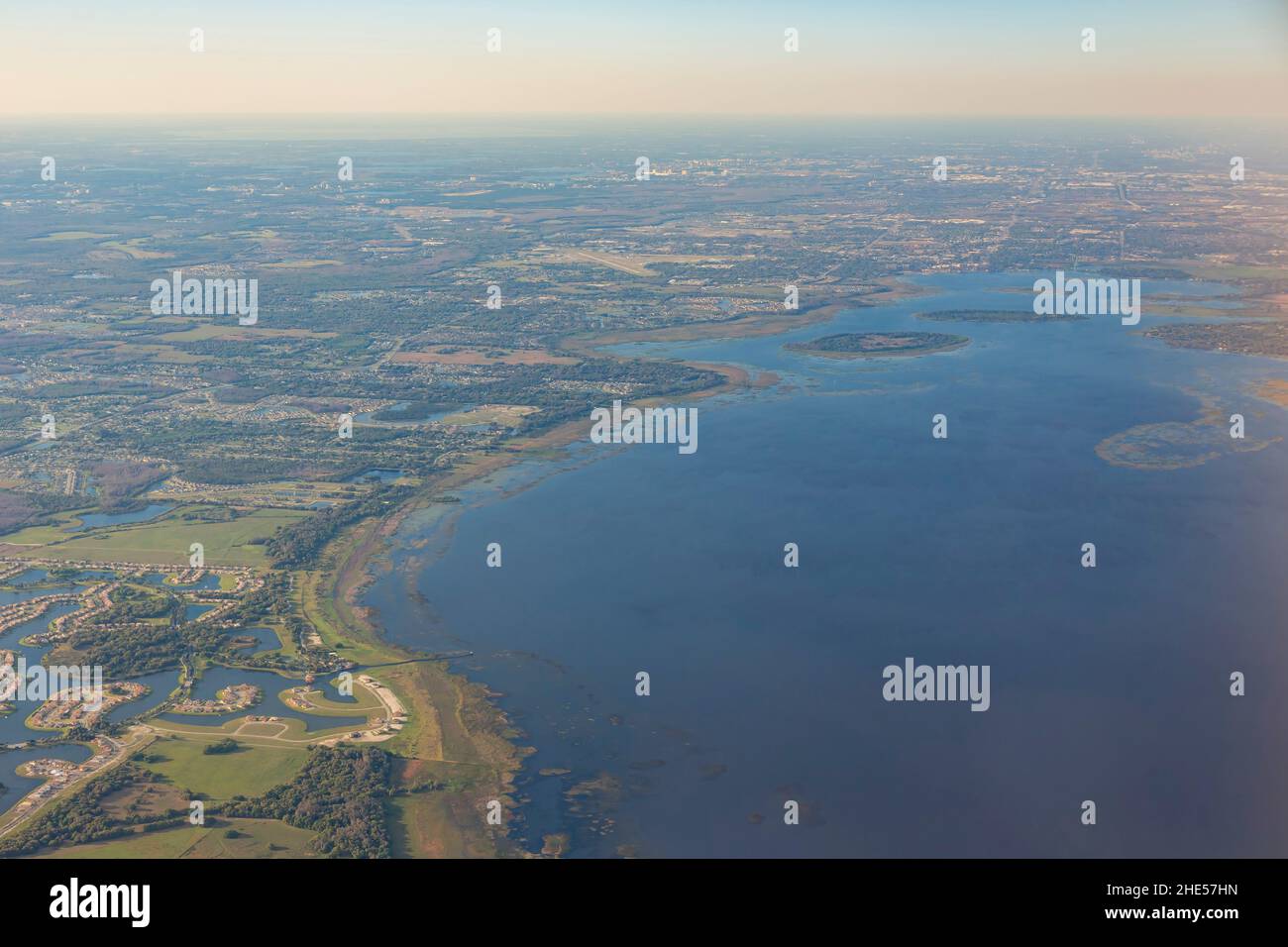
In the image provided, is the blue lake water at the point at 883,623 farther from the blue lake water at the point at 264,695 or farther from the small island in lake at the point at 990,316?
the small island in lake at the point at 990,316

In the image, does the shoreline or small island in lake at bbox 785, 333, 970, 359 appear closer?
the shoreline

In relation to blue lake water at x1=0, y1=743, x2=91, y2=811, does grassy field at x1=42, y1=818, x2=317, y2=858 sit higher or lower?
lower

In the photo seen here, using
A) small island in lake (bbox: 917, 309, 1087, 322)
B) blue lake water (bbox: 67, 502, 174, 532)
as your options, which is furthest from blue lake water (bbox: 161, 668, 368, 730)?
small island in lake (bbox: 917, 309, 1087, 322)

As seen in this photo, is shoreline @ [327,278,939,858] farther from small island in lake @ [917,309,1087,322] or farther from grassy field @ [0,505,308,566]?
small island in lake @ [917,309,1087,322]

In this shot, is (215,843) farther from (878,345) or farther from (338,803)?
(878,345)

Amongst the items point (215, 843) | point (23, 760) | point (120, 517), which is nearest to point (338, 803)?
point (215, 843)
